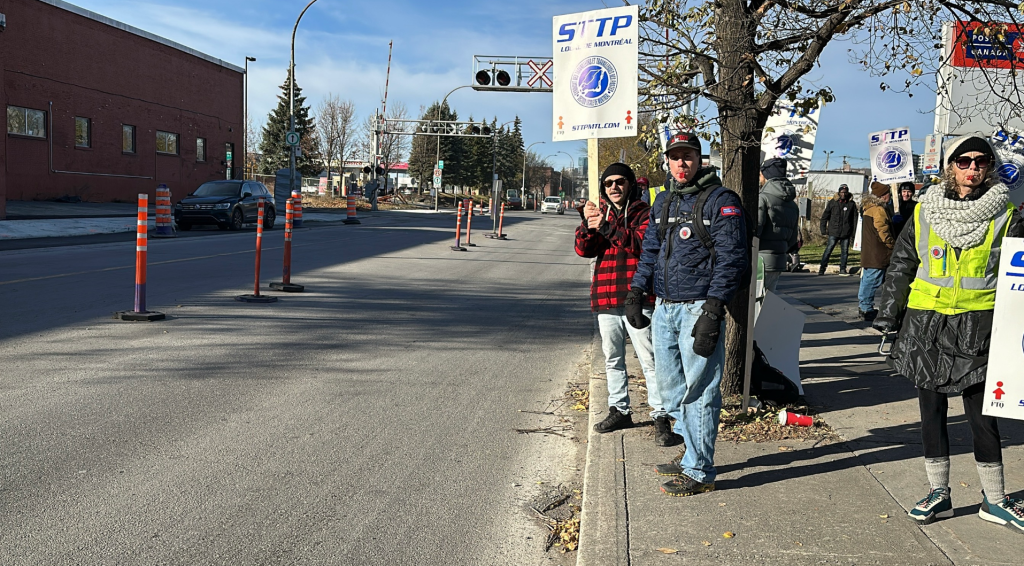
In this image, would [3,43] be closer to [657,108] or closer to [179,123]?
[179,123]

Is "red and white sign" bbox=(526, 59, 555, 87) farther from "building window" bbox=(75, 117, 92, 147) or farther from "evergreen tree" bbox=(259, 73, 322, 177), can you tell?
"evergreen tree" bbox=(259, 73, 322, 177)

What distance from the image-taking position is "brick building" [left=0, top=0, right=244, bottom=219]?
32625 millimetres

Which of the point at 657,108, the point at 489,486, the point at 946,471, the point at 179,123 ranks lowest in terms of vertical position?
the point at 489,486

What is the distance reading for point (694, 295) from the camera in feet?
14.4

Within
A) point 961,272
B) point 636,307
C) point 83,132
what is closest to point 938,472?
point 961,272

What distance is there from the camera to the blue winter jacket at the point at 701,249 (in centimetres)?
425

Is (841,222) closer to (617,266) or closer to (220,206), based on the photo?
(617,266)

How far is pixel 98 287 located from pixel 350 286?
3489mm

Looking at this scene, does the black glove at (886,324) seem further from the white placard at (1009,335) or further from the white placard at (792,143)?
the white placard at (792,143)

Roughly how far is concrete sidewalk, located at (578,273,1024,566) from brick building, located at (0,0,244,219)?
86.1ft

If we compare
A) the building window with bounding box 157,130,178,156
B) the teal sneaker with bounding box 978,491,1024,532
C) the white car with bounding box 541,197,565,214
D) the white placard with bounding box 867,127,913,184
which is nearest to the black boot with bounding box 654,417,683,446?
the teal sneaker with bounding box 978,491,1024,532

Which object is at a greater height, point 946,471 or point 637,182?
point 637,182

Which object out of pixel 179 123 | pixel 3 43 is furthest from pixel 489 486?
pixel 179 123

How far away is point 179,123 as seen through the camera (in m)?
42.3
